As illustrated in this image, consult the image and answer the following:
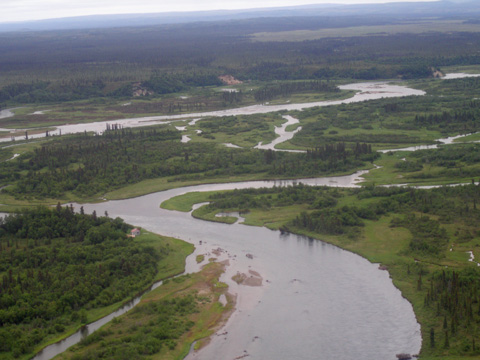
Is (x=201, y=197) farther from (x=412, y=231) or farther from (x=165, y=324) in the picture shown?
(x=165, y=324)

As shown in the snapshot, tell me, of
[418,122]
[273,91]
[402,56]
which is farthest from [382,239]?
[402,56]

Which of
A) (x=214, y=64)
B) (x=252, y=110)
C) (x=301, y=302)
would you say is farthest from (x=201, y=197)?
(x=214, y=64)

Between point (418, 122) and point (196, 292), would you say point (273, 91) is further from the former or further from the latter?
point (196, 292)

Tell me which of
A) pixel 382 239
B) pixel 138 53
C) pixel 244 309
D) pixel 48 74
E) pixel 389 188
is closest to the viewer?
pixel 244 309

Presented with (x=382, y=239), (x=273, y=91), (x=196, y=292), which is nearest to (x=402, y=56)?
(x=273, y=91)

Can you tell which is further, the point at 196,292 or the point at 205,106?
the point at 205,106

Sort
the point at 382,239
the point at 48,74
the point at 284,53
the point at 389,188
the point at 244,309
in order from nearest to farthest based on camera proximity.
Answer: the point at 244,309 < the point at 382,239 < the point at 389,188 < the point at 48,74 < the point at 284,53

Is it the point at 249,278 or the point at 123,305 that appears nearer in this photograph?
the point at 123,305
